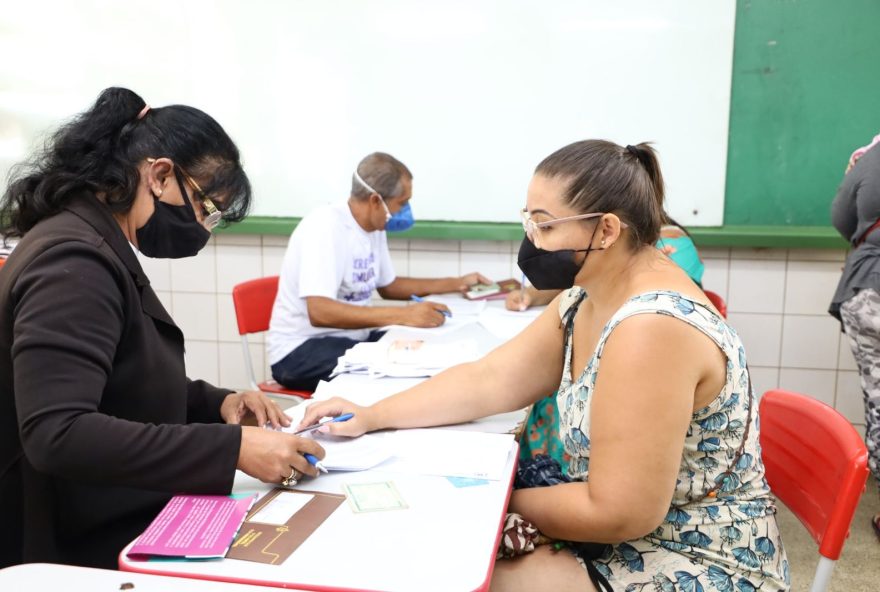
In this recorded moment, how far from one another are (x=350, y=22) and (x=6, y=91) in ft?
5.86

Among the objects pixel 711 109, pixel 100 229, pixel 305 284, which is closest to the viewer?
pixel 100 229

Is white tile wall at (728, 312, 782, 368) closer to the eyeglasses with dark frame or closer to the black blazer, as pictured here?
the eyeglasses with dark frame

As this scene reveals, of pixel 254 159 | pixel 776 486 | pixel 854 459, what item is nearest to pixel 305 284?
pixel 254 159

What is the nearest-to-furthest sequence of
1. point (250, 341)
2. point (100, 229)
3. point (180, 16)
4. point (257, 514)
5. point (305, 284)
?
point (257, 514) → point (100, 229) → point (305, 284) → point (180, 16) → point (250, 341)

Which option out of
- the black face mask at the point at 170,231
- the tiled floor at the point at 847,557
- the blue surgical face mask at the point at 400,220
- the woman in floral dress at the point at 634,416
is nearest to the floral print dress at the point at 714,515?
the woman in floral dress at the point at 634,416

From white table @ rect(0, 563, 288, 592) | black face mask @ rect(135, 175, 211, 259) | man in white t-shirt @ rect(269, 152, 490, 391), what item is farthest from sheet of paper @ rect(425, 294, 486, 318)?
white table @ rect(0, 563, 288, 592)

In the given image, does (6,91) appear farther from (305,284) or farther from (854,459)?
(854,459)

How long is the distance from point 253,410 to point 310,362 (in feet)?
3.88

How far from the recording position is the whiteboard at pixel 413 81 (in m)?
3.31

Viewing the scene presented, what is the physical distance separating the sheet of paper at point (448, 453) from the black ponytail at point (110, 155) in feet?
2.05

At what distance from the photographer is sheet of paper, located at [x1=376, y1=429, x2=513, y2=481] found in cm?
140

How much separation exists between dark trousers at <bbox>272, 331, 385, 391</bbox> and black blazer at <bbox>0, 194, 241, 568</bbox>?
1.38 metres

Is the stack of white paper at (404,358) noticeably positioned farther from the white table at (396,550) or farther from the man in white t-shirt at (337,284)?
the white table at (396,550)

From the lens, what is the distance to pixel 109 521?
1337mm
